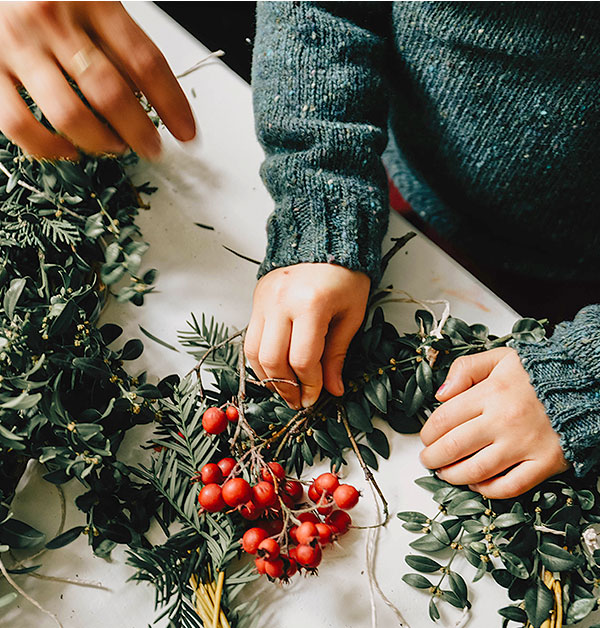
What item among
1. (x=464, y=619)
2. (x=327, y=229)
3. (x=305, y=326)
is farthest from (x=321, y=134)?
(x=464, y=619)

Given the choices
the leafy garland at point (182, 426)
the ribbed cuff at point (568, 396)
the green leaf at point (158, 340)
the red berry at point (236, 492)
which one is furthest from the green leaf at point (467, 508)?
the green leaf at point (158, 340)

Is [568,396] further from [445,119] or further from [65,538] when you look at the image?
[65,538]

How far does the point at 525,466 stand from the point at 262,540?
10.7 inches

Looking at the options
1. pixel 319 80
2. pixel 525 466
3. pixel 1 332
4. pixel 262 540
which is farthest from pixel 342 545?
pixel 319 80

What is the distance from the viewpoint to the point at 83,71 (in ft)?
1.50

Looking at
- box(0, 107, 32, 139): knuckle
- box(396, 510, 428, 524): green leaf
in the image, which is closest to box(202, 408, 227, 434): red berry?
box(396, 510, 428, 524): green leaf

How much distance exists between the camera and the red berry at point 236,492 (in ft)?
1.75

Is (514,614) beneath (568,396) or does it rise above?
beneath

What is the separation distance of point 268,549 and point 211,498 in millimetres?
71

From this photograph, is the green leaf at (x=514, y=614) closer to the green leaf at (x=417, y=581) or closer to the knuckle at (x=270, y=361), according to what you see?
the green leaf at (x=417, y=581)

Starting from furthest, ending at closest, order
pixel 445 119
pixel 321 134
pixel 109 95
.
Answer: pixel 445 119 < pixel 321 134 < pixel 109 95

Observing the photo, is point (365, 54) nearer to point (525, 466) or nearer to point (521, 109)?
point (521, 109)

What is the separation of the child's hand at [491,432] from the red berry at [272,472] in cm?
15

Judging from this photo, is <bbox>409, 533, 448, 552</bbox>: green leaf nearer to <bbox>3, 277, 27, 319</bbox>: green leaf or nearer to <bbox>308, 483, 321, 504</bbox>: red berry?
<bbox>308, 483, 321, 504</bbox>: red berry
